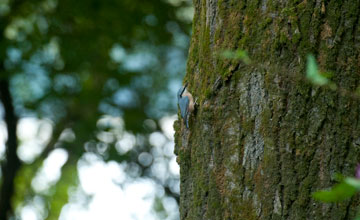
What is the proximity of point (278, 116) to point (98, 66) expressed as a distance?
6.34 m

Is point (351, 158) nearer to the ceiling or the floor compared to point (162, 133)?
nearer to the floor

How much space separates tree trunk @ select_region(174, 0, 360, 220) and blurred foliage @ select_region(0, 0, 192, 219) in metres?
5.77

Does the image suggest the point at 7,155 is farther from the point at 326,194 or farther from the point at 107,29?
the point at 326,194

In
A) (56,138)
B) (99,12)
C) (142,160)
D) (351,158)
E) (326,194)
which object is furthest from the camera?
(56,138)

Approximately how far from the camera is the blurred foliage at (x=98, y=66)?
7.68m

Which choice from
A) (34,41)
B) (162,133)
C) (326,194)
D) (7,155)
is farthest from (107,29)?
(326,194)

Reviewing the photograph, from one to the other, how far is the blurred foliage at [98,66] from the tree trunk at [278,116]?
5774 millimetres

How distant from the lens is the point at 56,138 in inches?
351

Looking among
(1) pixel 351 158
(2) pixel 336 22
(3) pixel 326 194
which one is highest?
(2) pixel 336 22

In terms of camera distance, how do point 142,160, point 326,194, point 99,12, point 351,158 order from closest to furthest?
point 326,194 < point 351,158 < point 99,12 < point 142,160

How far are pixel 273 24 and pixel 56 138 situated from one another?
7.44 meters

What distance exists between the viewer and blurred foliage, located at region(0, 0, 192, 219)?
7.68m

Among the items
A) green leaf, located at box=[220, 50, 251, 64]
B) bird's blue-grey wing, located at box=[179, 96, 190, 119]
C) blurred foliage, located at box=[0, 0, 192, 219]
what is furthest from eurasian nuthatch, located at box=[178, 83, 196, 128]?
blurred foliage, located at box=[0, 0, 192, 219]

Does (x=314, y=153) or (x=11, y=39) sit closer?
(x=314, y=153)
